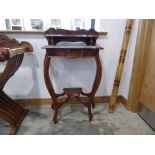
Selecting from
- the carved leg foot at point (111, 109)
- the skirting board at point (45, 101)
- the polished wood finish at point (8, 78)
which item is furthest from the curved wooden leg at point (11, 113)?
the carved leg foot at point (111, 109)

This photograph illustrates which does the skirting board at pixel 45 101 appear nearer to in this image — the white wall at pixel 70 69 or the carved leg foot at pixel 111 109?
the white wall at pixel 70 69

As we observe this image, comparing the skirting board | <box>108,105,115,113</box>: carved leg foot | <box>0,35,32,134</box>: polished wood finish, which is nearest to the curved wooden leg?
<box>0,35,32,134</box>: polished wood finish

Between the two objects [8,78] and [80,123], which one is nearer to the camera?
[8,78]

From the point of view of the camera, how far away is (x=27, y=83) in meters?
1.69

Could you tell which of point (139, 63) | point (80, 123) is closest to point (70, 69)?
point (80, 123)

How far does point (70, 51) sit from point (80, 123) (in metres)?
0.62

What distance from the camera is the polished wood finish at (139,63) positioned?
1.40m

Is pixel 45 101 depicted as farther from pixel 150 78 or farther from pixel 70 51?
pixel 150 78

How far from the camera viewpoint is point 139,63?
1.48 metres

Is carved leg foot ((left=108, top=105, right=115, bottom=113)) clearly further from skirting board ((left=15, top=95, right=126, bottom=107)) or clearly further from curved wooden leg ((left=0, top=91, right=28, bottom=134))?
curved wooden leg ((left=0, top=91, right=28, bottom=134))

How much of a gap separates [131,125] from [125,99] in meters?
0.40
